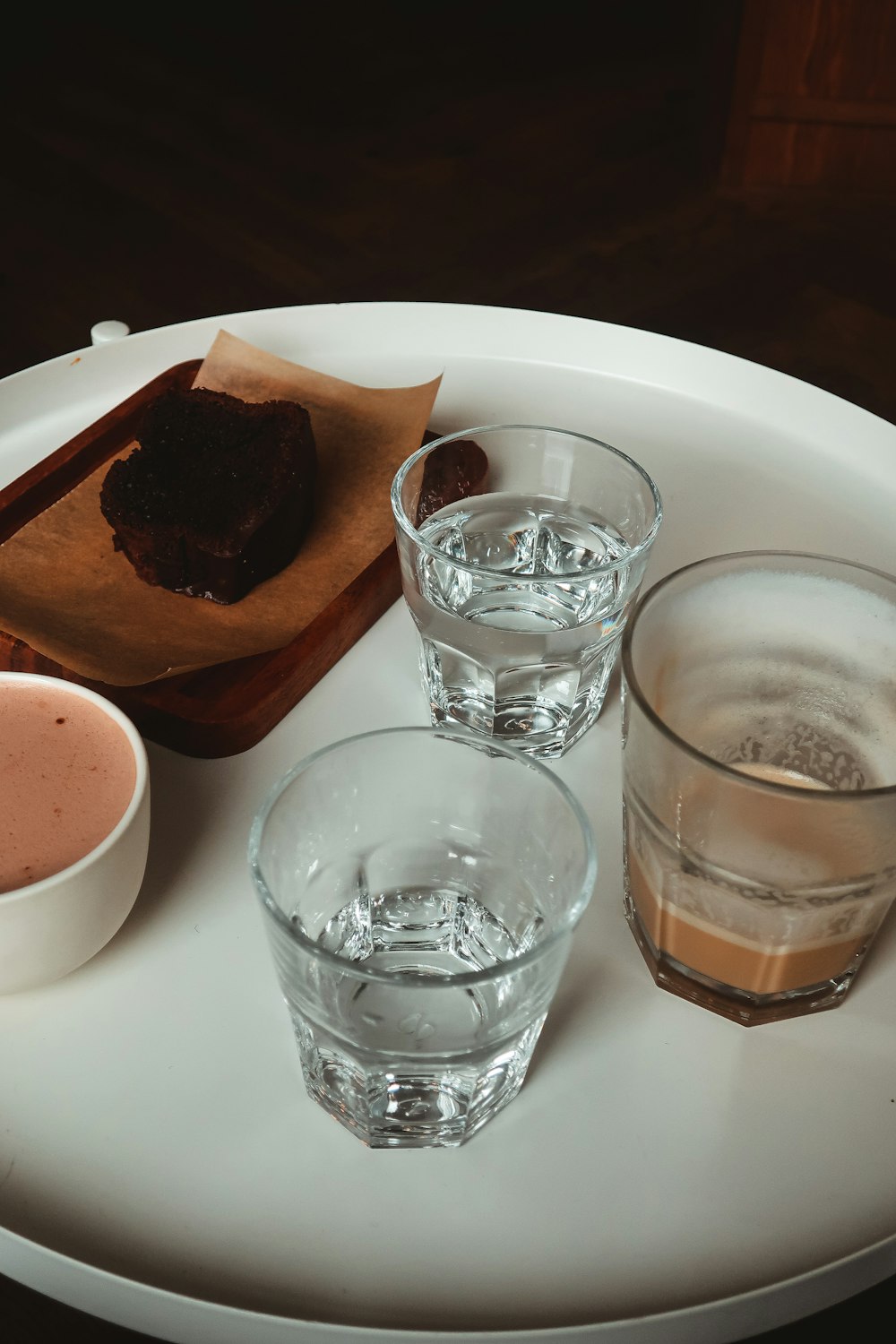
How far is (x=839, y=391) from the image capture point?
1.67 meters

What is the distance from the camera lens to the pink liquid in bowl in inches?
19.8

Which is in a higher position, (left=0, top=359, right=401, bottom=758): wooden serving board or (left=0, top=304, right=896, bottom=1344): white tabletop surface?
(left=0, top=359, right=401, bottom=758): wooden serving board

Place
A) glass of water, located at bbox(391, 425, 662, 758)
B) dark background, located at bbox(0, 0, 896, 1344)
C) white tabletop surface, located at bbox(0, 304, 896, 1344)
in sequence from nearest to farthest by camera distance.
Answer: white tabletop surface, located at bbox(0, 304, 896, 1344)
glass of water, located at bbox(391, 425, 662, 758)
dark background, located at bbox(0, 0, 896, 1344)

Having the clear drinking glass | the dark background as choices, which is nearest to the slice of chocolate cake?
the clear drinking glass

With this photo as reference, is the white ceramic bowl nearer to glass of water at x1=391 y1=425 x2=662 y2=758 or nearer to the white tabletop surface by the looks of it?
the white tabletop surface

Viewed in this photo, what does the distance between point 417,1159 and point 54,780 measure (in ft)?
0.71

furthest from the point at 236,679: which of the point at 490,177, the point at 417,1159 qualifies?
the point at 490,177

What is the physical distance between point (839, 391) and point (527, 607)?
1.16m

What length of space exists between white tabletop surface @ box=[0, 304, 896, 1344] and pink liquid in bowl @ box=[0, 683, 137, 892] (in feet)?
0.22

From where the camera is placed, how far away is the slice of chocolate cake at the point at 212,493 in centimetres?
70

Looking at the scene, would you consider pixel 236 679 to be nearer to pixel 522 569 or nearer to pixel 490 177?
pixel 522 569

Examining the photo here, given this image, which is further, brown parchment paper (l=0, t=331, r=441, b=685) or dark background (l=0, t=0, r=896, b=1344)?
dark background (l=0, t=0, r=896, b=1344)

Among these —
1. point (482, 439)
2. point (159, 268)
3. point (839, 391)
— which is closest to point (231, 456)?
point (482, 439)

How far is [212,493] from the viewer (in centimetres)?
73
